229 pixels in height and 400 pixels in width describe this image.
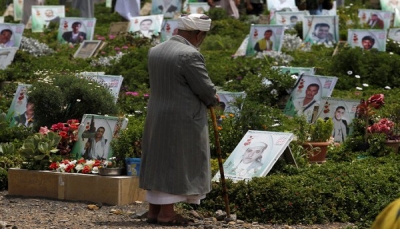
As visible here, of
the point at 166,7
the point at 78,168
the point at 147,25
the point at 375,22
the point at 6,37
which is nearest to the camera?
the point at 78,168

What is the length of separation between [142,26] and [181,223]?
557 inches

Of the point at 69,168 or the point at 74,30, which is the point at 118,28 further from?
the point at 69,168

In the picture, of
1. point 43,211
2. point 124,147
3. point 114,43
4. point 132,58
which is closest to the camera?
point 43,211

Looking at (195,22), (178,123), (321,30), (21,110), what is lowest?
(21,110)

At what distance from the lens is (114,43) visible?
826 inches

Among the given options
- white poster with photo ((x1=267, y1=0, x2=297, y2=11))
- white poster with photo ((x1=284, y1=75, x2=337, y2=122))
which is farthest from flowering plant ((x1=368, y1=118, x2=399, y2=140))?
white poster with photo ((x1=267, y1=0, x2=297, y2=11))

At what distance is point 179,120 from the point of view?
8.17 metres

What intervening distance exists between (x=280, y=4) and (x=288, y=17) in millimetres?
2396

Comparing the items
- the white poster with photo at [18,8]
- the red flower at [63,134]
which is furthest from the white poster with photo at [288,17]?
the red flower at [63,134]

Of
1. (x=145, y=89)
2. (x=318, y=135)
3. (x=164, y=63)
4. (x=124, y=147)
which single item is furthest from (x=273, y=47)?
(x=164, y=63)

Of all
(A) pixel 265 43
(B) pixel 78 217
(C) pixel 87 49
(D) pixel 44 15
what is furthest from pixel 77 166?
(D) pixel 44 15

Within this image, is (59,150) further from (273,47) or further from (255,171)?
(273,47)

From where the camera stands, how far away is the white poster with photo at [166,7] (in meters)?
25.5

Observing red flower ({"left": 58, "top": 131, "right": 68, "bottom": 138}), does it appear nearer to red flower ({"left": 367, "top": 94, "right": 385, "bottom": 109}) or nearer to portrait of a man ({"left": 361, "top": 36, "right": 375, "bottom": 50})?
red flower ({"left": 367, "top": 94, "right": 385, "bottom": 109})
